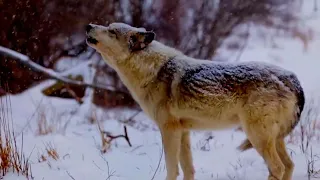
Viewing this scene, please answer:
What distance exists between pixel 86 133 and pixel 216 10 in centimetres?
603

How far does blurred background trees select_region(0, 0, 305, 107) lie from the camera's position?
11406 millimetres

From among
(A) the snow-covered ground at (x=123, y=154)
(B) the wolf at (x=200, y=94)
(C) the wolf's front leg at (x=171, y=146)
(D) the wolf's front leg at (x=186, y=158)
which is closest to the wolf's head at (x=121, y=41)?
(B) the wolf at (x=200, y=94)

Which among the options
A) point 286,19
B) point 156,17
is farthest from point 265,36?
point 156,17

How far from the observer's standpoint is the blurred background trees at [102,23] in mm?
11406

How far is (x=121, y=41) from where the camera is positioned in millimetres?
4609

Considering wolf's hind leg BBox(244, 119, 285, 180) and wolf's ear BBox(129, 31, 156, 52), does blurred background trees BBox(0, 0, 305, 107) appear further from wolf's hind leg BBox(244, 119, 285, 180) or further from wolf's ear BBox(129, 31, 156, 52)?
wolf's hind leg BBox(244, 119, 285, 180)

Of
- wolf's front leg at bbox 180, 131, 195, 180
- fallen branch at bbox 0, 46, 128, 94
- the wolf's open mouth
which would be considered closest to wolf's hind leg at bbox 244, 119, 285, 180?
wolf's front leg at bbox 180, 131, 195, 180

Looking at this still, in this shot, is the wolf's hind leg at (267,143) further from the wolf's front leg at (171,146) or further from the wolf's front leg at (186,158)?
the wolf's front leg at (186,158)

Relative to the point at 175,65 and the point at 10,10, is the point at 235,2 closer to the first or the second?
the point at 10,10

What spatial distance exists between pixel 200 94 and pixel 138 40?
0.78m

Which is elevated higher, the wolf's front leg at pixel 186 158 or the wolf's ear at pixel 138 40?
the wolf's ear at pixel 138 40

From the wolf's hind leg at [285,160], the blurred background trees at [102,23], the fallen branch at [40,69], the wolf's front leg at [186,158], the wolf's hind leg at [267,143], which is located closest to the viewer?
the wolf's hind leg at [267,143]

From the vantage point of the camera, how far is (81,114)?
10.1 meters

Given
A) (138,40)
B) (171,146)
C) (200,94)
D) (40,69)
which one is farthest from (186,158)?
(40,69)
